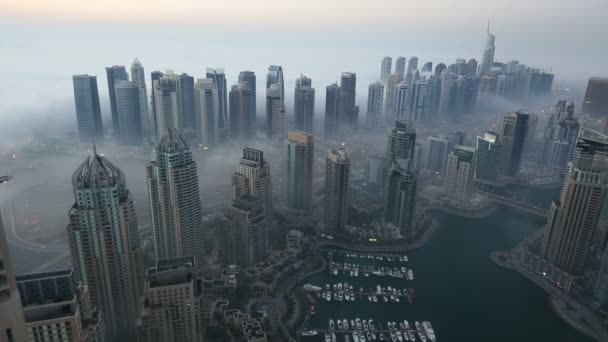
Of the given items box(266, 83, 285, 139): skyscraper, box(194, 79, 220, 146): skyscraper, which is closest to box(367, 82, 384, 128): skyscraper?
box(266, 83, 285, 139): skyscraper

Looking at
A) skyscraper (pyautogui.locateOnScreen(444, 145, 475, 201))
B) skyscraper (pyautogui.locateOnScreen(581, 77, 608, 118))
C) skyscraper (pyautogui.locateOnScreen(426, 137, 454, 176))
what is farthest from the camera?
skyscraper (pyautogui.locateOnScreen(581, 77, 608, 118))

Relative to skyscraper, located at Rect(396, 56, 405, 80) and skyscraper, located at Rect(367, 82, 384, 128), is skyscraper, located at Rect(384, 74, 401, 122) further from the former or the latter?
skyscraper, located at Rect(396, 56, 405, 80)

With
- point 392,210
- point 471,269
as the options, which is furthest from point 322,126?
point 471,269

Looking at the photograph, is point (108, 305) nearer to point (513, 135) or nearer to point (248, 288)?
point (248, 288)

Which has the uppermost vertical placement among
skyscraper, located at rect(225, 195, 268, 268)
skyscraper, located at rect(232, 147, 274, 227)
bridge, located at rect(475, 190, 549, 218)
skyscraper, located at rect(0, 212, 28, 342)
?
skyscraper, located at rect(0, 212, 28, 342)

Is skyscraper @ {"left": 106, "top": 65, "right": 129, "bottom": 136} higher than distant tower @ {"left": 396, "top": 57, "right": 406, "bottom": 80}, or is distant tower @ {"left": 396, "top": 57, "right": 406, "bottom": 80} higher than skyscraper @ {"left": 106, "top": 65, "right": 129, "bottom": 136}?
distant tower @ {"left": 396, "top": 57, "right": 406, "bottom": 80}

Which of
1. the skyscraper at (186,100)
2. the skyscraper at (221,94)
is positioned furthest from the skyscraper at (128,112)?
the skyscraper at (221,94)

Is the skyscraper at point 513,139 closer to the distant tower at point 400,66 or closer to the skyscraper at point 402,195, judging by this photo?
the skyscraper at point 402,195
